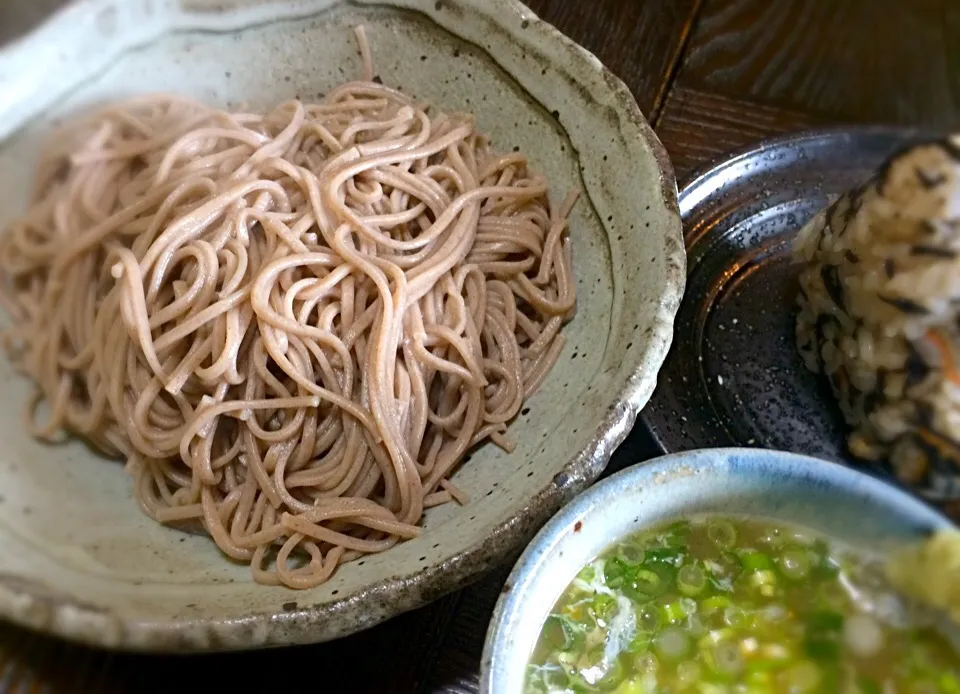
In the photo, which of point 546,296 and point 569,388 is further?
point 546,296

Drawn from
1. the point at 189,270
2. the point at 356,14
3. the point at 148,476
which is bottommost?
the point at 148,476

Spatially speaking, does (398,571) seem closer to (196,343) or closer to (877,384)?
(196,343)

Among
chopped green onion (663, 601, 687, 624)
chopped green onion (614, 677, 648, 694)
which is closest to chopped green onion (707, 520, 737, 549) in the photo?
chopped green onion (663, 601, 687, 624)

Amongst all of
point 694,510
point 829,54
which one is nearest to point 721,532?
point 694,510

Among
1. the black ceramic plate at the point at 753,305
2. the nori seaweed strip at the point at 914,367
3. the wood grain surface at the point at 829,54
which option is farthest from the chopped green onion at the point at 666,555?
the wood grain surface at the point at 829,54

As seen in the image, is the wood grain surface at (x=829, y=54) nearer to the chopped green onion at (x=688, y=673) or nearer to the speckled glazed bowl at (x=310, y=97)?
the speckled glazed bowl at (x=310, y=97)

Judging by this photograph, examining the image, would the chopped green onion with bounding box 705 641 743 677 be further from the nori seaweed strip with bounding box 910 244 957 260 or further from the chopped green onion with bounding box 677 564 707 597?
the nori seaweed strip with bounding box 910 244 957 260

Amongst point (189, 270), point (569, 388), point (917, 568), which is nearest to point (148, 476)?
point (189, 270)
